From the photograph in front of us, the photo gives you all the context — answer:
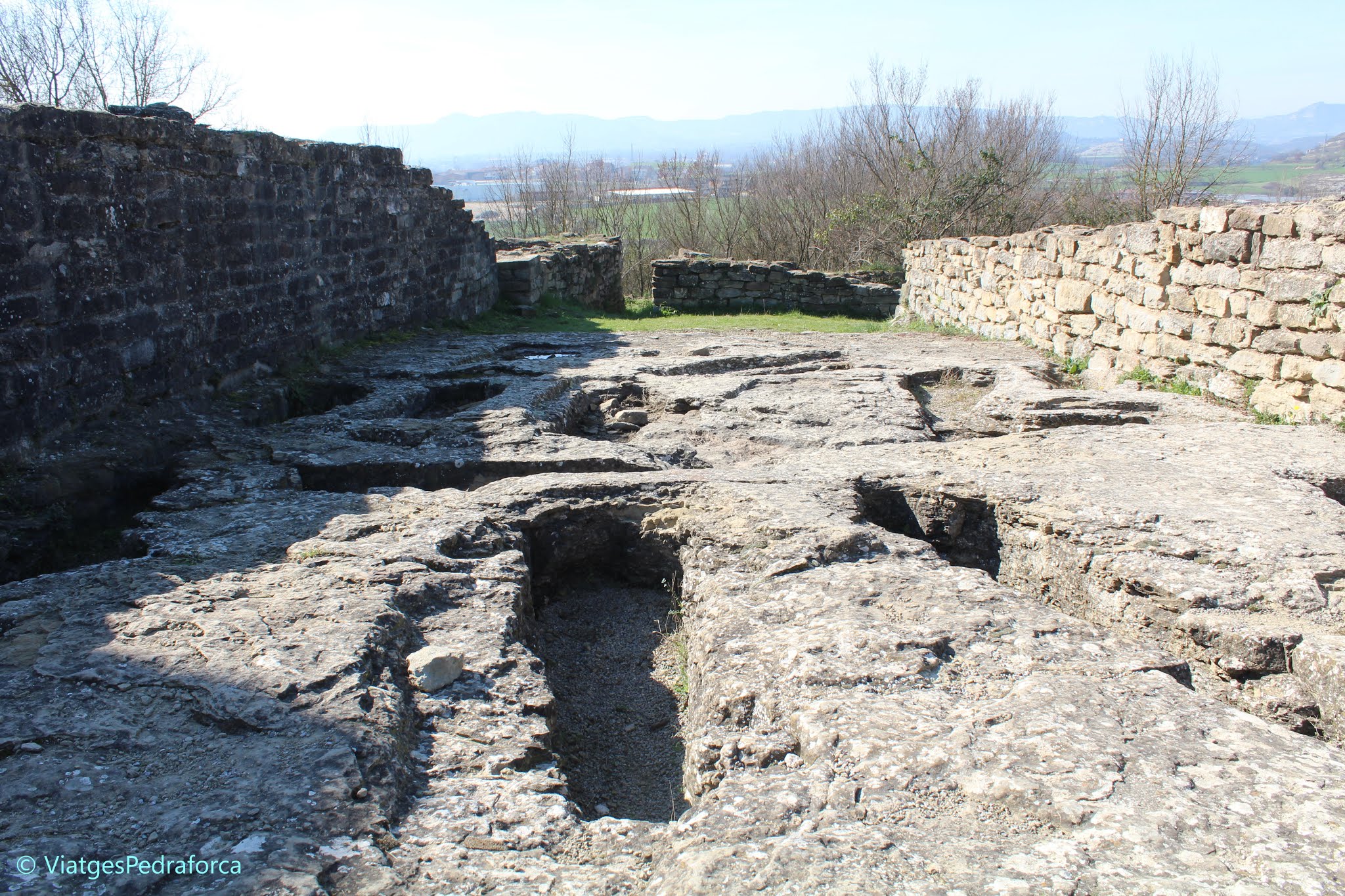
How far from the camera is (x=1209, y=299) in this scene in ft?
21.0

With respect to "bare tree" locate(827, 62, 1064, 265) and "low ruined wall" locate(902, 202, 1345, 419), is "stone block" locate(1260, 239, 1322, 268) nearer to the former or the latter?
"low ruined wall" locate(902, 202, 1345, 419)

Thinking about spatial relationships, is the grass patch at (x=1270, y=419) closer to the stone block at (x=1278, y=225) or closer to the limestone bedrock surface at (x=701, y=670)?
the limestone bedrock surface at (x=701, y=670)

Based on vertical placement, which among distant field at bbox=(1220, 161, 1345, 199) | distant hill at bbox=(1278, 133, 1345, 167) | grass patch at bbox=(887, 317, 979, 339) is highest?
distant hill at bbox=(1278, 133, 1345, 167)

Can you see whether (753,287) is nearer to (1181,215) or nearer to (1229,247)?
(1181,215)

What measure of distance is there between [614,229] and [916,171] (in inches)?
447

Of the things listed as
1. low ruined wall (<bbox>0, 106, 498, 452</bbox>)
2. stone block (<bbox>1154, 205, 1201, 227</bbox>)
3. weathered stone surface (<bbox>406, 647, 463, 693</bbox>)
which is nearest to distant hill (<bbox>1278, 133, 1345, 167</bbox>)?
stone block (<bbox>1154, 205, 1201, 227</bbox>)

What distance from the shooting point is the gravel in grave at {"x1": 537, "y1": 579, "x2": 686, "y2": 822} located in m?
2.84

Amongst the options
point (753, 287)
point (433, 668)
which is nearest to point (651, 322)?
point (753, 287)

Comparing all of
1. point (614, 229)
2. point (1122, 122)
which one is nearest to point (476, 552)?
point (1122, 122)

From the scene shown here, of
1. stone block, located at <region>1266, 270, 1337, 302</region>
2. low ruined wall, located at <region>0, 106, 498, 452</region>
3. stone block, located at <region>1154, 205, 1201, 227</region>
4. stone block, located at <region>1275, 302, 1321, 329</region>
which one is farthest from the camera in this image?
stone block, located at <region>1154, 205, 1201, 227</region>

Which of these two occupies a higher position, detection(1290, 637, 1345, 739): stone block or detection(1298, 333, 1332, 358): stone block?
detection(1298, 333, 1332, 358): stone block

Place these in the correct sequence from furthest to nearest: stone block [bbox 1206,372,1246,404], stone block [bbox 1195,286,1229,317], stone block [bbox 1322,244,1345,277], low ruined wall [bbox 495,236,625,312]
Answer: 1. low ruined wall [bbox 495,236,625,312]
2. stone block [bbox 1195,286,1229,317]
3. stone block [bbox 1206,372,1246,404]
4. stone block [bbox 1322,244,1345,277]

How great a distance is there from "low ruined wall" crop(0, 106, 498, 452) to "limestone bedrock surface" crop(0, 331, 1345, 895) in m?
0.79

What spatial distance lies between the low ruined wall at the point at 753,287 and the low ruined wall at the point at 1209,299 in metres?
6.26
